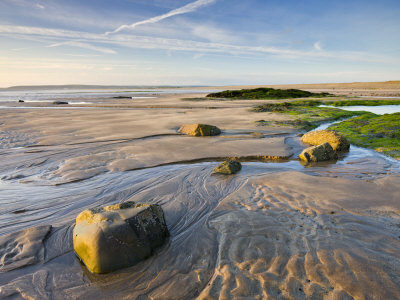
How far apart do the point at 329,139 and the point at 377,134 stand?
2.97 metres

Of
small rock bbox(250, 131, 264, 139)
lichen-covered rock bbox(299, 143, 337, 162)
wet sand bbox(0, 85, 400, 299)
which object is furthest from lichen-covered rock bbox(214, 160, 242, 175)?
small rock bbox(250, 131, 264, 139)

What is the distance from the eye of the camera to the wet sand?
2.50 meters

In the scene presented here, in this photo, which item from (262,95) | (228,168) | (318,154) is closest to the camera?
(228,168)

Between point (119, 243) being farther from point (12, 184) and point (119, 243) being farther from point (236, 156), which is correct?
point (236, 156)

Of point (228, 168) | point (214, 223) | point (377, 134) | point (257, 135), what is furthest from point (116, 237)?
point (377, 134)

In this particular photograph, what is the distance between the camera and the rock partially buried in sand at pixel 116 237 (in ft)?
8.73

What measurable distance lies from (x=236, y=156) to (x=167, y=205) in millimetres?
3169

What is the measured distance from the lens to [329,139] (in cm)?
761

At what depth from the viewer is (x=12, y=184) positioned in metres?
5.00

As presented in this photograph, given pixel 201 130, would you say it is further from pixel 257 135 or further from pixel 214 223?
pixel 214 223

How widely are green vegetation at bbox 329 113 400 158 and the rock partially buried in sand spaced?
23.0 feet

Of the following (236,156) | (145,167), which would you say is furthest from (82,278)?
(236,156)

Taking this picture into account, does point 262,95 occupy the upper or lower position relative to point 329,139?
upper

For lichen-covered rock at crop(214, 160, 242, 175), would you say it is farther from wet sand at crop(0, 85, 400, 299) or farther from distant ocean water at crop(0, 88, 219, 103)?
distant ocean water at crop(0, 88, 219, 103)
